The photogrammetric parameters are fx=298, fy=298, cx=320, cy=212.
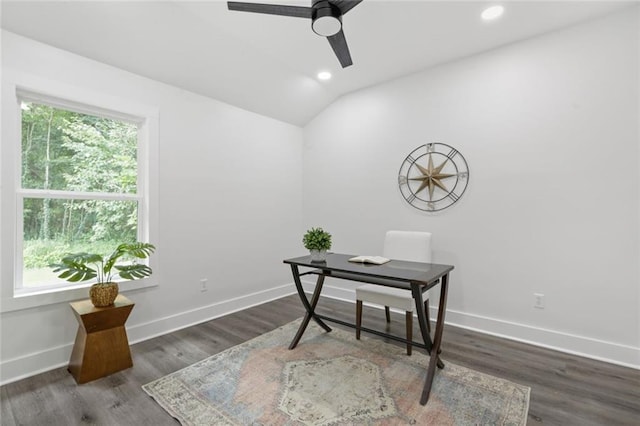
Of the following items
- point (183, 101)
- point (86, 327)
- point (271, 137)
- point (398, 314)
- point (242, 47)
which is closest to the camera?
point (86, 327)

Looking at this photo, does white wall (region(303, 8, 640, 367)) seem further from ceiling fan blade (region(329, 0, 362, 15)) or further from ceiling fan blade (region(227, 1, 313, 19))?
ceiling fan blade (region(227, 1, 313, 19))

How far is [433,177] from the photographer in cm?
335

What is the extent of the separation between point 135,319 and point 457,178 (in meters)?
3.55

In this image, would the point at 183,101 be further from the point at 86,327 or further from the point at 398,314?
the point at 398,314

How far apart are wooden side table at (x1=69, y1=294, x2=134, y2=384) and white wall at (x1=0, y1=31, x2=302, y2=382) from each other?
322 mm

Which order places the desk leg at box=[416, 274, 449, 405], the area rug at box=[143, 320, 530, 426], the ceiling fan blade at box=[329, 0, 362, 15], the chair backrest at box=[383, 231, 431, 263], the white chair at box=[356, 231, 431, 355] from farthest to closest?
the chair backrest at box=[383, 231, 431, 263] → the white chair at box=[356, 231, 431, 355] → the desk leg at box=[416, 274, 449, 405] → the area rug at box=[143, 320, 530, 426] → the ceiling fan blade at box=[329, 0, 362, 15]

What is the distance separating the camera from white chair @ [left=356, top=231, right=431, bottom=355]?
255cm

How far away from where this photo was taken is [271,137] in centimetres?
423

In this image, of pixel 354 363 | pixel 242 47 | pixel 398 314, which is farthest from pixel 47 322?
pixel 398 314

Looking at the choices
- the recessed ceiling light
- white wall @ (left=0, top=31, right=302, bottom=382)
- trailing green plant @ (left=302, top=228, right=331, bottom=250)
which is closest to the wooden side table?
white wall @ (left=0, top=31, right=302, bottom=382)

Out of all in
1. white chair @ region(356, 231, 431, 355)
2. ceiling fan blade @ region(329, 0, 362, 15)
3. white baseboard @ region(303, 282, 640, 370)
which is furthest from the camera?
white chair @ region(356, 231, 431, 355)

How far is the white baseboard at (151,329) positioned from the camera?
217cm

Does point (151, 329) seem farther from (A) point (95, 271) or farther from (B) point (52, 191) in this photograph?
(B) point (52, 191)

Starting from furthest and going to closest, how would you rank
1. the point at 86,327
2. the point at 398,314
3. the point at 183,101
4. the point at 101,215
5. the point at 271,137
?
the point at 271,137 < the point at 398,314 < the point at 183,101 < the point at 101,215 < the point at 86,327
